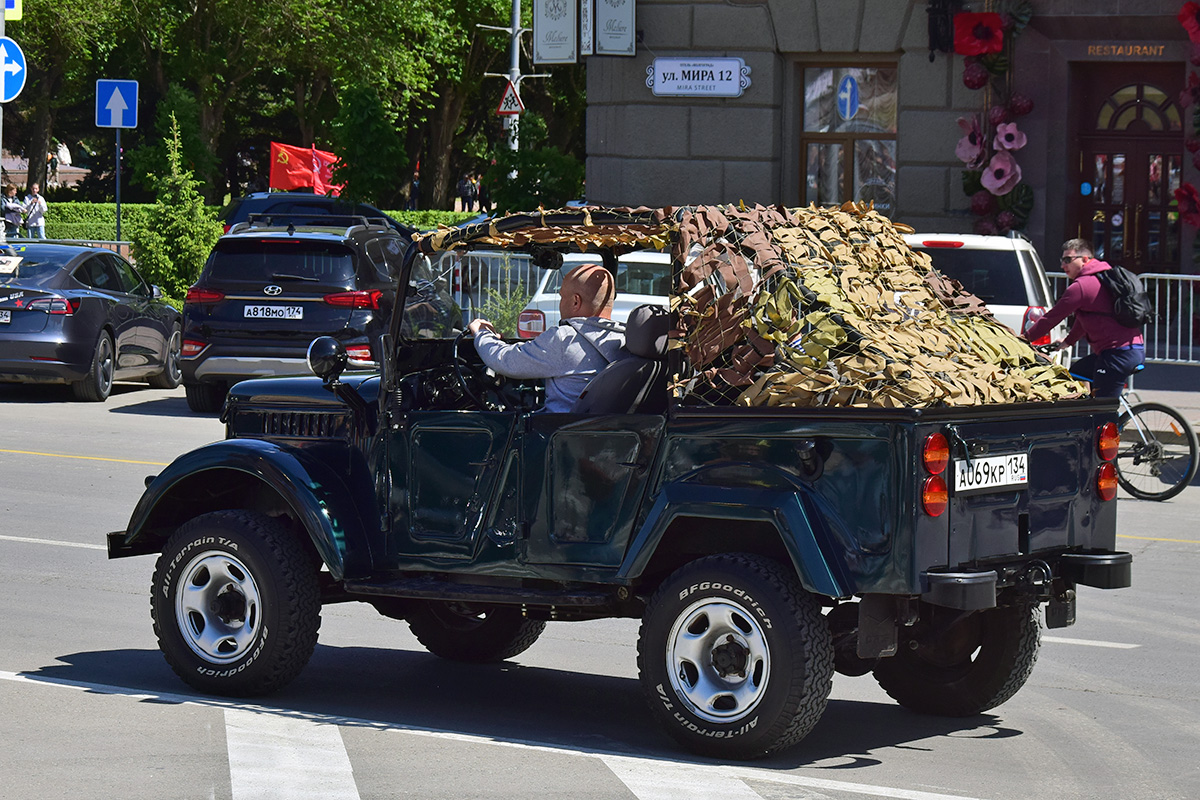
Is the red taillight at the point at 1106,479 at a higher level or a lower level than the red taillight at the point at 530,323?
lower

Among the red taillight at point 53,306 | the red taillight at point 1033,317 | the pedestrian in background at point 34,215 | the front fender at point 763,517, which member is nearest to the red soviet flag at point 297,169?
the pedestrian in background at point 34,215

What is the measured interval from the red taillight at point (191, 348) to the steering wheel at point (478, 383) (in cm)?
1016

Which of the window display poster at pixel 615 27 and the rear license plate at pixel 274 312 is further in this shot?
the window display poster at pixel 615 27

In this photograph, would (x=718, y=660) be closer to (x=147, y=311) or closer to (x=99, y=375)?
(x=99, y=375)

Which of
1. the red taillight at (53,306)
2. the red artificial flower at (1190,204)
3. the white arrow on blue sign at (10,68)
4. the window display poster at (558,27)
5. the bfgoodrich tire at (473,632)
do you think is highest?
the window display poster at (558,27)

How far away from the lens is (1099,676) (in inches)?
295

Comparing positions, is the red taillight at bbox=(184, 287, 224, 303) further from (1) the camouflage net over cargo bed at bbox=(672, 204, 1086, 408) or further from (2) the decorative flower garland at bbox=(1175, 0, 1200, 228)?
(2) the decorative flower garland at bbox=(1175, 0, 1200, 228)

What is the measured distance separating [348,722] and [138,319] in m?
13.1

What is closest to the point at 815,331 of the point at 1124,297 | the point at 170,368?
the point at 1124,297

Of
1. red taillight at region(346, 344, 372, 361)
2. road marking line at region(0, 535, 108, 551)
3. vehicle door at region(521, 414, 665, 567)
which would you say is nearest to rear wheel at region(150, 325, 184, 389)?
red taillight at region(346, 344, 372, 361)

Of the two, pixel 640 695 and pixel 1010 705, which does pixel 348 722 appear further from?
pixel 1010 705

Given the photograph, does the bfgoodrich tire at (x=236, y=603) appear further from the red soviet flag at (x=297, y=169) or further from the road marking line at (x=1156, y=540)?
the red soviet flag at (x=297, y=169)

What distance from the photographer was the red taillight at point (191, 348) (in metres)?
16.7

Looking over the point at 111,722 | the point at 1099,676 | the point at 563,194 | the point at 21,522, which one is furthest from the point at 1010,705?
the point at 563,194
